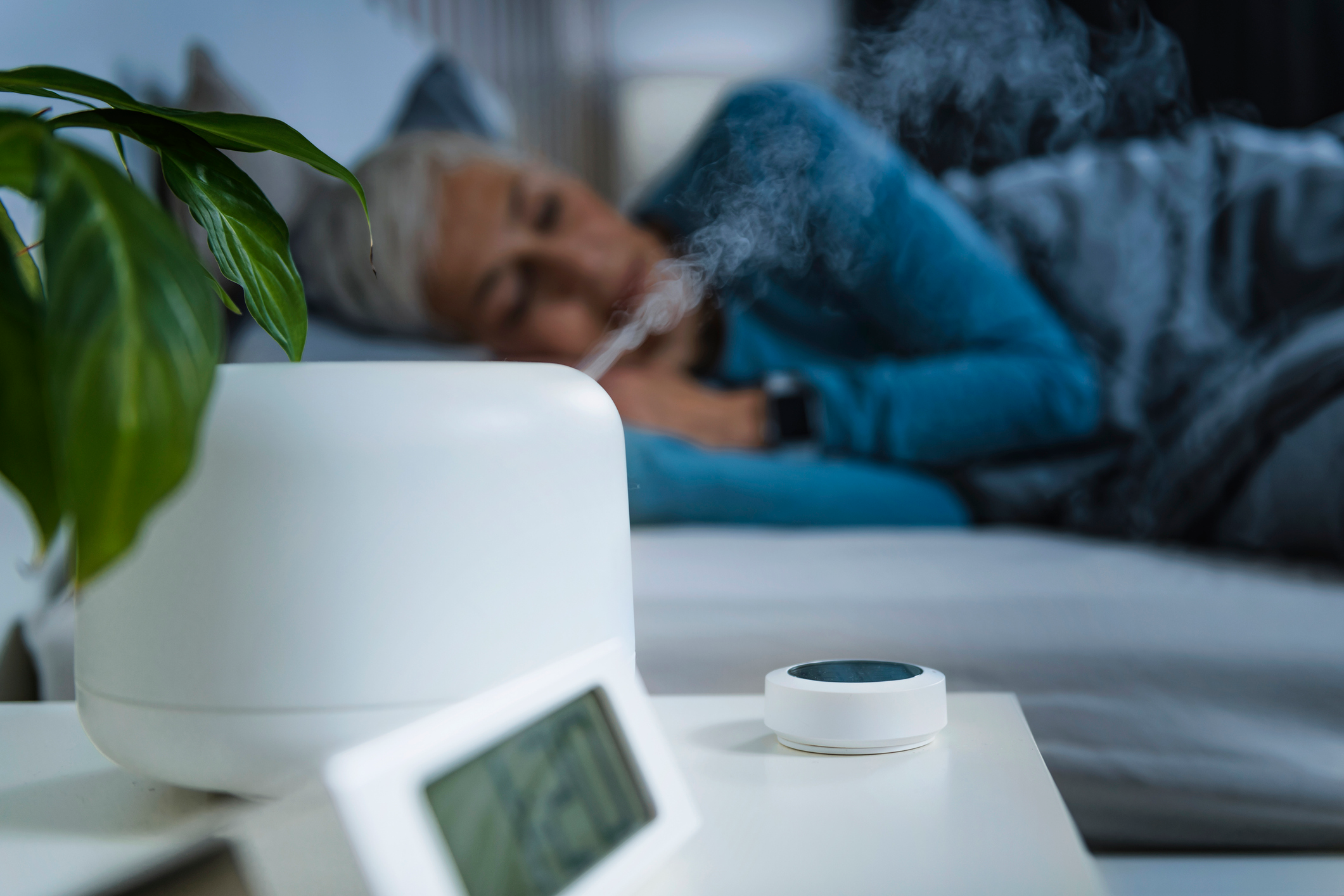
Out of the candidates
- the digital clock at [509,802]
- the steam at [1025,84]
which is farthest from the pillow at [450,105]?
the digital clock at [509,802]

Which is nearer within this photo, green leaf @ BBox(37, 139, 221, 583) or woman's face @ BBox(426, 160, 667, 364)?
green leaf @ BBox(37, 139, 221, 583)

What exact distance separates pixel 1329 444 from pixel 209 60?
4.36 feet

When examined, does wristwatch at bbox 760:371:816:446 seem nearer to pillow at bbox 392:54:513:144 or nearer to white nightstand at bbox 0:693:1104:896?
pillow at bbox 392:54:513:144

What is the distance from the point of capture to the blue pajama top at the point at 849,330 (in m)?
1.20

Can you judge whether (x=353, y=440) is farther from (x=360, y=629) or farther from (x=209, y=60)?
(x=209, y=60)

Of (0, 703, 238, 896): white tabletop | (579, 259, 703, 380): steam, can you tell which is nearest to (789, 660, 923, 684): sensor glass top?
(0, 703, 238, 896): white tabletop

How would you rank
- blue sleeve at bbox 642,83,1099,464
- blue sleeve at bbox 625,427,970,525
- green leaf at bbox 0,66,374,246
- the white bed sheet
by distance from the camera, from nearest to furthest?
green leaf at bbox 0,66,374,246
the white bed sheet
blue sleeve at bbox 625,427,970,525
blue sleeve at bbox 642,83,1099,464

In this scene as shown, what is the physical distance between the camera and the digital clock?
0.24m

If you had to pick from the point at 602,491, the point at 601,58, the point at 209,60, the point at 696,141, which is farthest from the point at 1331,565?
the point at 209,60

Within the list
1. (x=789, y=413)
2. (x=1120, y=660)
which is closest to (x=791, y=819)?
(x=1120, y=660)

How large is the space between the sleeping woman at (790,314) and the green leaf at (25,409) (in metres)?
0.93

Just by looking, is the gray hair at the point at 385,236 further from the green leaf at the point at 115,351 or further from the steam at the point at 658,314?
the green leaf at the point at 115,351

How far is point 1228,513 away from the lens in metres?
1.00

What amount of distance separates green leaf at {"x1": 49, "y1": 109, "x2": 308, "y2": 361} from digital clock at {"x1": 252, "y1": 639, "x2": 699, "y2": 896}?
0.15 metres
